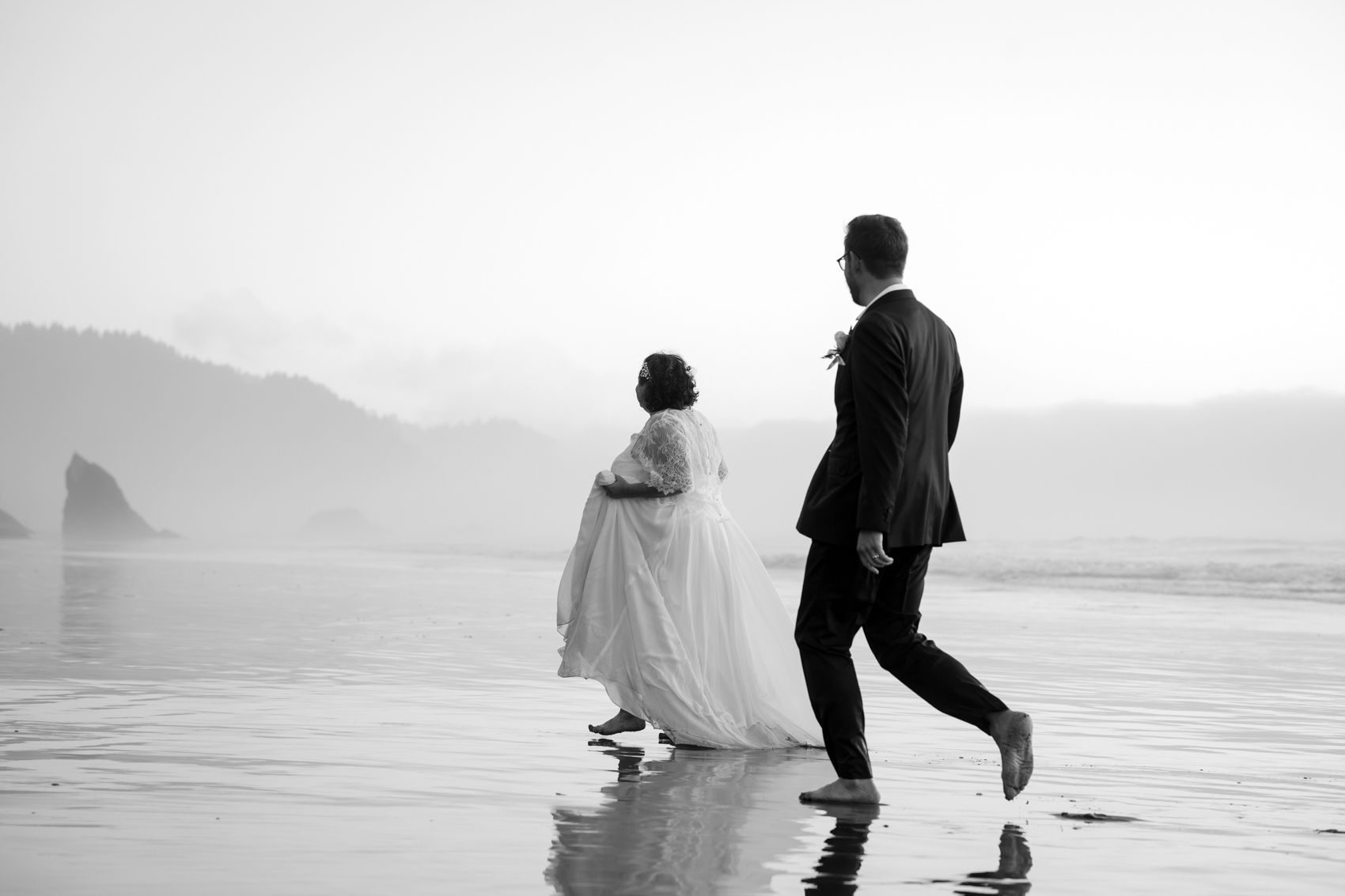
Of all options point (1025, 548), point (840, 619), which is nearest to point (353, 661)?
point (840, 619)

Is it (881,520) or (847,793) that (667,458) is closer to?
(881,520)

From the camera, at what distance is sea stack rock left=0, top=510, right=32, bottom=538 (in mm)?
64062

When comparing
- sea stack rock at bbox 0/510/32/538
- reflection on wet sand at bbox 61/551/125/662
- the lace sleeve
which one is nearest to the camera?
the lace sleeve

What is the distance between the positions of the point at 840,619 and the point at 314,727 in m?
2.62

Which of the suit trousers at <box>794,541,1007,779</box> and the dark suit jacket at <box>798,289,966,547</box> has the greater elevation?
the dark suit jacket at <box>798,289,966,547</box>

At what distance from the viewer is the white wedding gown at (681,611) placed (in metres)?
5.98

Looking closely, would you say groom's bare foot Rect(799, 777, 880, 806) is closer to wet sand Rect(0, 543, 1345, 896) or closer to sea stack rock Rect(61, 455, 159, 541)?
wet sand Rect(0, 543, 1345, 896)

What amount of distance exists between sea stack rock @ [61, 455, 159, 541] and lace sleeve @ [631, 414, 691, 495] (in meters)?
83.5

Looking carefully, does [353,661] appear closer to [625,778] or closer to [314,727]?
[314,727]

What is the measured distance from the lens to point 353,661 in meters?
9.17

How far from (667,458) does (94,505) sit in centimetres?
9031

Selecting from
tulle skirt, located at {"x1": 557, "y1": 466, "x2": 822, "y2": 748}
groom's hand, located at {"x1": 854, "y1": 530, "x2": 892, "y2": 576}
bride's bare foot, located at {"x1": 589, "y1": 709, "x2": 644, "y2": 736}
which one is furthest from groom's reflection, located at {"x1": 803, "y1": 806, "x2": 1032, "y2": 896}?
bride's bare foot, located at {"x1": 589, "y1": 709, "x2": 644, "y2": 736}

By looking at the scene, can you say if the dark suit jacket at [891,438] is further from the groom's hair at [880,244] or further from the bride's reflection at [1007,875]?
the bride's reflection at [1007,875]

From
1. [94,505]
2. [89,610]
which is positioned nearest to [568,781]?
[89,610]
